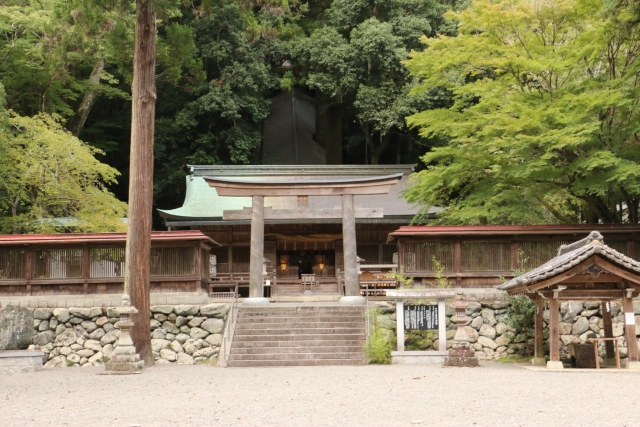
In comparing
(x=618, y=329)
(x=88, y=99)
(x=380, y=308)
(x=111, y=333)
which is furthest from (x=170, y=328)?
(x=88, y=99)

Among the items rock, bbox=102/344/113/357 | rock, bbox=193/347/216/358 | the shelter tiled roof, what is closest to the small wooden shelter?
the shelter tiled roof

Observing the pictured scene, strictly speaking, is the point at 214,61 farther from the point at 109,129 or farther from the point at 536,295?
the point at 536,295

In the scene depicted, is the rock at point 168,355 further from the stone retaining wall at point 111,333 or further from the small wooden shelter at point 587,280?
the small wooden shelter at point 587,280

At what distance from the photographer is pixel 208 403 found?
30.9 ft

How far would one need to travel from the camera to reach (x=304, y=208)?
723 inches

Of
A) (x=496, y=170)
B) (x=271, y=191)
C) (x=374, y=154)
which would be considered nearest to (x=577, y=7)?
(x=496, y=170)

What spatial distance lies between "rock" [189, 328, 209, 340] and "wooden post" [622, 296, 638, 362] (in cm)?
887

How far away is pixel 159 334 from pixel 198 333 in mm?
894

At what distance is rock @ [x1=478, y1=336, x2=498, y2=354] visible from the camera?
54.3 feet

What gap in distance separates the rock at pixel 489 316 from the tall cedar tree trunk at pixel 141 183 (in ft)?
24.4

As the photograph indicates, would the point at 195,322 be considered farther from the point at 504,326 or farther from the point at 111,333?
the point at 504,326

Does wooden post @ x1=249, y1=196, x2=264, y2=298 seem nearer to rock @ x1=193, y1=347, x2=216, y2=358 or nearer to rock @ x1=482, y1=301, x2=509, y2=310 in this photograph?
rock @ x1=193, y1=347, x2=216, y2=358

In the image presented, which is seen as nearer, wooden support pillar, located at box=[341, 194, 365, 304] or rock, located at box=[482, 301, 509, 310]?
rock, located at box=[482, 301, 509, 310]

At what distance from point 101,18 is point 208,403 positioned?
458 inches
